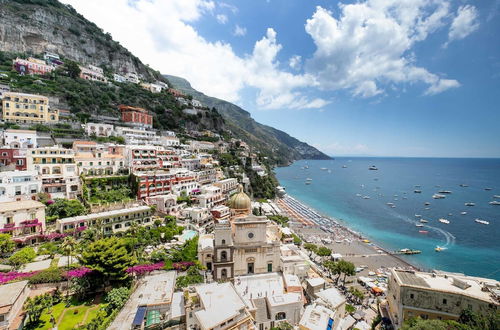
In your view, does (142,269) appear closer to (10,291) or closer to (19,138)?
(10,291)

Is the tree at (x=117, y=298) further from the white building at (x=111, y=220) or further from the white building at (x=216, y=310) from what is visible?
the white building at (x=111, y=220)

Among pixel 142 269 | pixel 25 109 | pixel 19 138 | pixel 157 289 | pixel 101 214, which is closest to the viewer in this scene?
pixel 157 289

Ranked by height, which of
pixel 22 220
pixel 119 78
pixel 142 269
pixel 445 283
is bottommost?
pixel 142 269

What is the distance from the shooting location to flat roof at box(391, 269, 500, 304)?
20641 millimetres

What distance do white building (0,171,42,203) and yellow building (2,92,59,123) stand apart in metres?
23.6

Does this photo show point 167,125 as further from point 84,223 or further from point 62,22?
point 62,22

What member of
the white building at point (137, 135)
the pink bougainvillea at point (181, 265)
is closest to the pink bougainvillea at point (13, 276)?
the pink bougainvillea at point (181, 265)

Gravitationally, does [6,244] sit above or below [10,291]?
above

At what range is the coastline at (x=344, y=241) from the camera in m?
41.0

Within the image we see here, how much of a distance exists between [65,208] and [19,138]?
20308 mm

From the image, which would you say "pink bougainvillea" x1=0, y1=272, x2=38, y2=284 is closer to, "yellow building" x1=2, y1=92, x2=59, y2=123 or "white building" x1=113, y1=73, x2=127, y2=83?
"yellow building" x1=2, y1=92, x2=59, y2=123

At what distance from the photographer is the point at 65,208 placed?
3272 centimetres

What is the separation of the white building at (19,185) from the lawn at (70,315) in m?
20.4

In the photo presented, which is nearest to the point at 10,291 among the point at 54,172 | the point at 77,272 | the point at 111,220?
the point at 77,272
